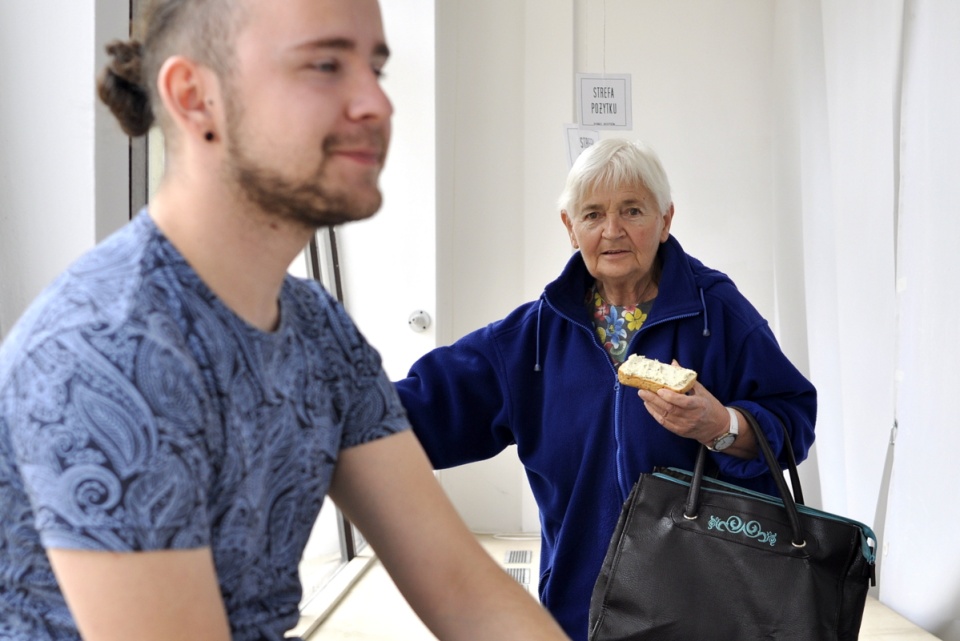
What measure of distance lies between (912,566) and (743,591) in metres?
2.31

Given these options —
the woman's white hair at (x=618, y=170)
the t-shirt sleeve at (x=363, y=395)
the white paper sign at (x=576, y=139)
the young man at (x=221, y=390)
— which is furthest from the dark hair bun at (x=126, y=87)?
the white paper sign at (x=576, y=139)

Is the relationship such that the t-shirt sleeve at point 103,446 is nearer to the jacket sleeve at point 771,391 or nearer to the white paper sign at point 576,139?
the jacket sleeve at point 771,391

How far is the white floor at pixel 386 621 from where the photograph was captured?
3.53 m

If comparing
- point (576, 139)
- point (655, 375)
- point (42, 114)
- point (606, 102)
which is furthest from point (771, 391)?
point (606, 102)

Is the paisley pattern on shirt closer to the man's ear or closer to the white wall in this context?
the white wall

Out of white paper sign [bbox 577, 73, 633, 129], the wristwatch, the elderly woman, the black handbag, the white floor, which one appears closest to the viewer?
the black handbag

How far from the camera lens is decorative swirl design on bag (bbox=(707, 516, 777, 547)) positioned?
174 centimetres

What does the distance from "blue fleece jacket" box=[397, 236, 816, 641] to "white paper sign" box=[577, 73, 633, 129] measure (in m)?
1.65

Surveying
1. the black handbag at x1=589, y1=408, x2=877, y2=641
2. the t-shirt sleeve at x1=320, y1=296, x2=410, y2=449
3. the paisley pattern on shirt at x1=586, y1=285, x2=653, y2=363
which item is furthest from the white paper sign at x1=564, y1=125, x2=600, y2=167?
the t-shirt sleeve at x1=320, y1=296, x2=410, y2=449

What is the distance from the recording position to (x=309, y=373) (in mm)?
956

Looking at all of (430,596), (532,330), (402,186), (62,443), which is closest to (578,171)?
(532,330)

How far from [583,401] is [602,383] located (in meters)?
0.05

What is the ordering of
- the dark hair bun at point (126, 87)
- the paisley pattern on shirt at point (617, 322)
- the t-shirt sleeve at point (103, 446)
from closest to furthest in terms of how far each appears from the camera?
the t-shirt sleeve at point (103, 446) → the dark hair bun at point (126, 87) → the paisley pattern on shirt at point (617, 322)

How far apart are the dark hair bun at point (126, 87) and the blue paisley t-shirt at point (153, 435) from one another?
0.20 meters
